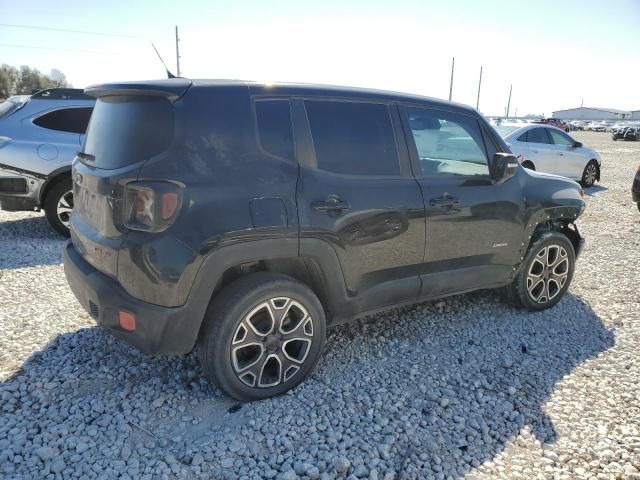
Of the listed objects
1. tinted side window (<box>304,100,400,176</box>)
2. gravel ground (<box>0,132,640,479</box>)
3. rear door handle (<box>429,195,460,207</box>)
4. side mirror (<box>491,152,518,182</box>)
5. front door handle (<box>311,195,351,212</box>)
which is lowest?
gravel ground (<box>0,132,640,479</box>)

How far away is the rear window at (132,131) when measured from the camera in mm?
2539

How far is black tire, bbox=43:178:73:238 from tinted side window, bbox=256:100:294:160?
4.34 meters

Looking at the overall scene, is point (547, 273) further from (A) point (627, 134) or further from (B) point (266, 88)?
(A) point (627, 134)

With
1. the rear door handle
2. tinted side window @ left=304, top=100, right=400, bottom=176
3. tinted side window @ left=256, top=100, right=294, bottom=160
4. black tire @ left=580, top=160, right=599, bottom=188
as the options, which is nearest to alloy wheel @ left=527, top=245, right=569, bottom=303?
the rear door handle

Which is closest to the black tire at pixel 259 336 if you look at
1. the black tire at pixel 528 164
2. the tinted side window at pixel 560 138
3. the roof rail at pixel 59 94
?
the roof rail at pixel 59 94

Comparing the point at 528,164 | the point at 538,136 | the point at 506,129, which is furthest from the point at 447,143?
the point at 538,136

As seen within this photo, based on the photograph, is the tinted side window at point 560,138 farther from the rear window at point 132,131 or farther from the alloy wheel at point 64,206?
the rear window at point 132,131

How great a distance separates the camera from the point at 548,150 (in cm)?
1136

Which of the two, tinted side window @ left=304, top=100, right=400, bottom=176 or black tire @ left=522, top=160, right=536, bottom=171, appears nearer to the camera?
tinted side window @ left=304, top=100, right=400, bottom=176

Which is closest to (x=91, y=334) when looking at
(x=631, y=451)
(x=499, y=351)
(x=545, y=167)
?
(x=499, y=351)

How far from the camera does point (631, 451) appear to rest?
8.57ft

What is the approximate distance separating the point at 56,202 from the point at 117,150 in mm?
4083

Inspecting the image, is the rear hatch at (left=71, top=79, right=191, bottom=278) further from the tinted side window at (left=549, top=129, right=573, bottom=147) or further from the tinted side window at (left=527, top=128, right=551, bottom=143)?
the tinted side window at (left=549, top=129, right=573, bottom=147)

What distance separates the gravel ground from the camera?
243cm
